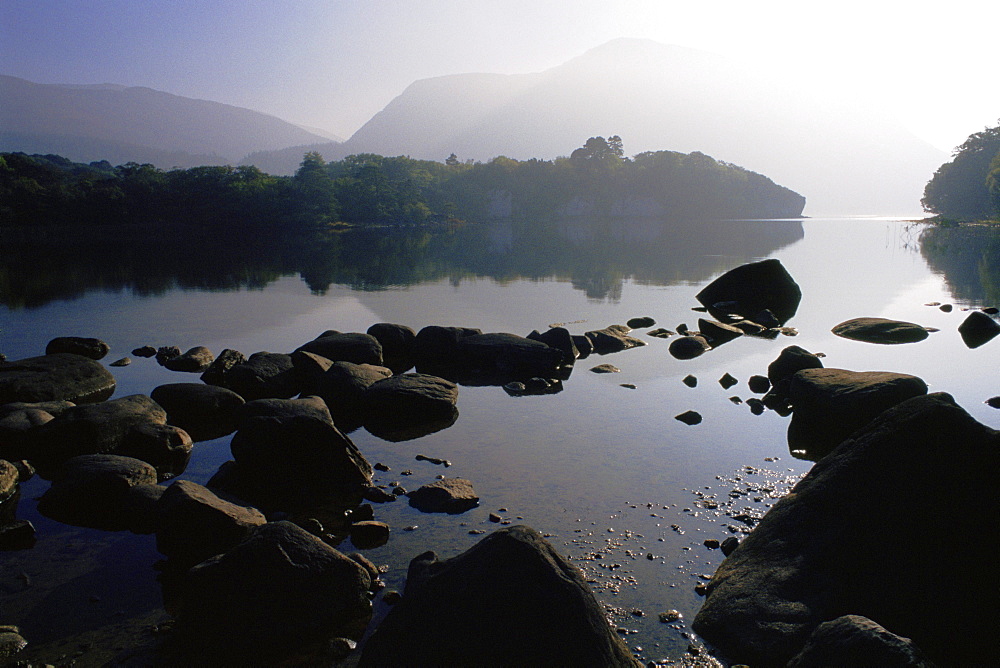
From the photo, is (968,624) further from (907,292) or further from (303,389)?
(907,292)

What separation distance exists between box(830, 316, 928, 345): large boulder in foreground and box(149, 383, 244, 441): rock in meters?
17.3

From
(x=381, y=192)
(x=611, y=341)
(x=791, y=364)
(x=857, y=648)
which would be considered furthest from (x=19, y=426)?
(x=381, y=192)

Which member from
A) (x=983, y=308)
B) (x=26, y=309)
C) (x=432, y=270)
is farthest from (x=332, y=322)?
(x=983, y=308)

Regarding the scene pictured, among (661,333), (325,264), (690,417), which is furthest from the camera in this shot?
(325,264)

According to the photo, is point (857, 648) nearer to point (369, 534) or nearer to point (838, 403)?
point (369, 534)

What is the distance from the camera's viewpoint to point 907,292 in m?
30.0

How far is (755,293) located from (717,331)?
18.7ft

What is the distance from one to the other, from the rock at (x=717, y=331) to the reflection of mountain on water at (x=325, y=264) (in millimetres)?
8022

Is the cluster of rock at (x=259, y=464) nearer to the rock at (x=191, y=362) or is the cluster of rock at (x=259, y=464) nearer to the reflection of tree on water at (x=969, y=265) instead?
the rock at (x=191, y=362)

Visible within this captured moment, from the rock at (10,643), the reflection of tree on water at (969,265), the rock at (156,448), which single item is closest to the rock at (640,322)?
the reflection of tree on water at (969,265)

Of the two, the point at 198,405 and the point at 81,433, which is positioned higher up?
the point at 81,433

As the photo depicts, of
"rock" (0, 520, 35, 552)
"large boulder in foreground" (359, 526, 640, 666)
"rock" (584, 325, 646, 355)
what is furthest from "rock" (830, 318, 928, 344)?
"rock" (0, 520, 35, 552)

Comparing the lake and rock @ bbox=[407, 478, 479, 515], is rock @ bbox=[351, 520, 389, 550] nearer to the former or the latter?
the lake

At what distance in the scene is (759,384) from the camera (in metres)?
14.1
